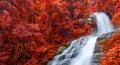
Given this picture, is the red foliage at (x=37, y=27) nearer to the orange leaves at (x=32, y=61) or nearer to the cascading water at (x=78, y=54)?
the orange leaves at (x=32, y=61)

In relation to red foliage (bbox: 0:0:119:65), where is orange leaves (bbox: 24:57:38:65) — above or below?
below

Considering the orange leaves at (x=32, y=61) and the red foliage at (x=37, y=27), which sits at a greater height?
the red foliage at (x=37, y=27)

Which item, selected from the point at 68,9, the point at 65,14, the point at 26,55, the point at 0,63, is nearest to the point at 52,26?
the point at 65,14

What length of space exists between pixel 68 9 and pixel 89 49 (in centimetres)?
962

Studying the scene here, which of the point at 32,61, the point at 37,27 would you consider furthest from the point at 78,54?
the point at 37,27

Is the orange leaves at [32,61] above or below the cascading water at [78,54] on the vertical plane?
below

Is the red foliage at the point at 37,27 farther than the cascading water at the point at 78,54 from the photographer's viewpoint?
Yes

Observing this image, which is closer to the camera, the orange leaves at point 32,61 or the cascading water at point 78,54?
the cascading water at point 78,54

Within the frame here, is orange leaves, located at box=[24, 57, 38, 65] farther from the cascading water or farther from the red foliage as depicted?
the cascading water

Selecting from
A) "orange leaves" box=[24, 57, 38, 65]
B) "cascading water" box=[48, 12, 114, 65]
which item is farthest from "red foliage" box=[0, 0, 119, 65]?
"cascading water" box=[48, 12, 114, 65]

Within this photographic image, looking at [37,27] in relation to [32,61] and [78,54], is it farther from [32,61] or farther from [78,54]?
[78,54]

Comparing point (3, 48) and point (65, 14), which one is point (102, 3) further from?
A: point (3, 48)

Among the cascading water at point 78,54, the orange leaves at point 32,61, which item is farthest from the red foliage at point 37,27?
the cascading water at point 78,54

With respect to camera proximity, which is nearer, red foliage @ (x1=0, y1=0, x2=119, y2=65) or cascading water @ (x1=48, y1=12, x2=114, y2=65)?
cascading water @ (x1=48, y1=12, x2=114, y2=65)
